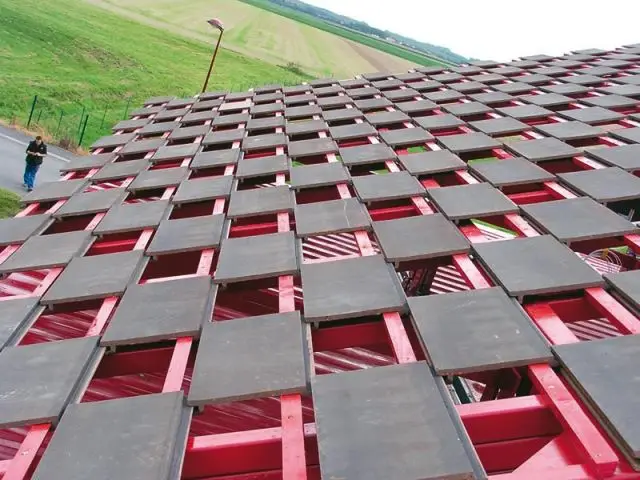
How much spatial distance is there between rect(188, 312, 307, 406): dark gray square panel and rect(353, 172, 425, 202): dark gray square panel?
1.94m

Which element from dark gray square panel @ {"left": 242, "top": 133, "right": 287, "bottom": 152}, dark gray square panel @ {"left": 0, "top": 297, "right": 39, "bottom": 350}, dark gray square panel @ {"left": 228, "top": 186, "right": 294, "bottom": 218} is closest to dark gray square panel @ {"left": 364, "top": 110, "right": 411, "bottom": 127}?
dark gray square panel @ {"left": 242, "top": 133, "right": 287, "bottom": 152}

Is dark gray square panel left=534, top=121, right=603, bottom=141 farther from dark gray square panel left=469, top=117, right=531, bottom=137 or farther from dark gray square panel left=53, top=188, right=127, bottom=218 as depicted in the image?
dark gray square panel left=53, top=188, right=127, bottom=218

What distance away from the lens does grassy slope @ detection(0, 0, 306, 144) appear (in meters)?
26.6

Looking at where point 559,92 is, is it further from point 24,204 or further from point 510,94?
point 24,204

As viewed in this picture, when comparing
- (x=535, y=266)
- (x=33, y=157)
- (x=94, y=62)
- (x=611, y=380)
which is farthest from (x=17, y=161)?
(x=94, y=62)

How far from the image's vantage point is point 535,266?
3.10m

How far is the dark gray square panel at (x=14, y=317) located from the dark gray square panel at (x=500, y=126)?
515 cm

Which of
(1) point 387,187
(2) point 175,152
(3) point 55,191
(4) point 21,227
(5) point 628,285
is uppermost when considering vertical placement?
(2) point 175,152

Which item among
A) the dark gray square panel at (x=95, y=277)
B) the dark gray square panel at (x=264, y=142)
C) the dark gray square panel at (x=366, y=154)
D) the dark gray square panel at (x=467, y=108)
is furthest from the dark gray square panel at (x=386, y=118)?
the dark gray square panel at (x=95, y=277)

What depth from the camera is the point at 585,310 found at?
2902 mm

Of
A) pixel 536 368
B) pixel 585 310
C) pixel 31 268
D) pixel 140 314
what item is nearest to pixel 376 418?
pixel 536 368

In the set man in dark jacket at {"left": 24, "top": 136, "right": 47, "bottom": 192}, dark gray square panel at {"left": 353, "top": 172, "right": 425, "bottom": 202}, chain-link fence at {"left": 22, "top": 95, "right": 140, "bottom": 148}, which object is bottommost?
dark gray square panel at {"left": 353, "top": 172, "right": 425, "bottom": 202}

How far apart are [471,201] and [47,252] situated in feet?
12.0

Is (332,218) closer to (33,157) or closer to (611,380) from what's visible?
(611,380)
